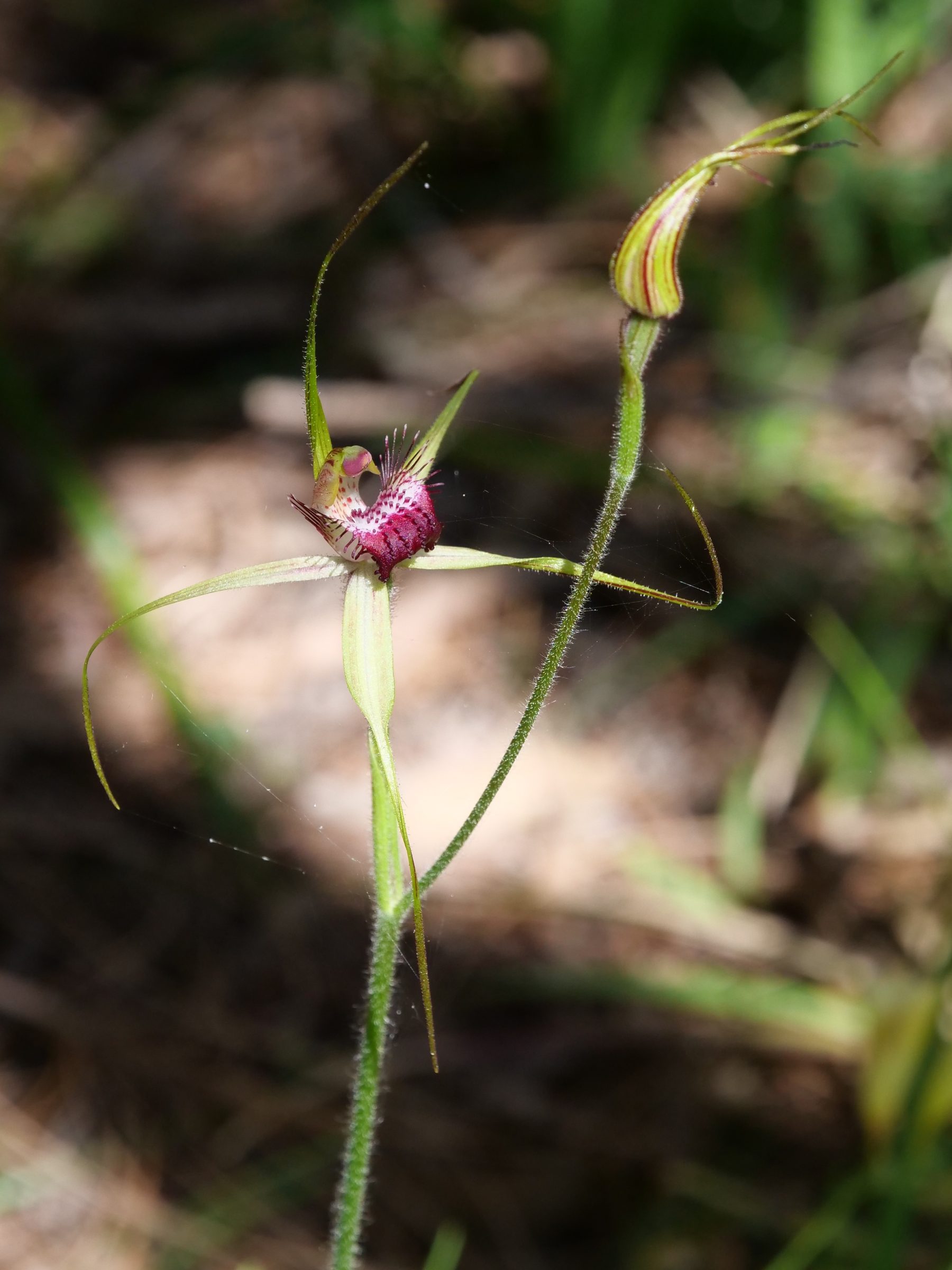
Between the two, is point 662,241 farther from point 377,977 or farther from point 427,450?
Result: point 377,977

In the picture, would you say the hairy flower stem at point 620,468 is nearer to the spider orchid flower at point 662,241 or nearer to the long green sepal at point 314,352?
the spider orchid flower at point 662,241

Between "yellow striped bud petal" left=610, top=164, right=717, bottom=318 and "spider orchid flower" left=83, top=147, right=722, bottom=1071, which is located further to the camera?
"spider orchid flower" left=83, top=147, right=722, bottom=1071

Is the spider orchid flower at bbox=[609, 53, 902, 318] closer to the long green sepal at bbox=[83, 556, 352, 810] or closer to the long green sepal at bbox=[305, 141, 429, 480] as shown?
the long green sepal at bbox=[305, 141, 429, 480]

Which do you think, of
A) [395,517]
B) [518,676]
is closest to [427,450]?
[395,517]

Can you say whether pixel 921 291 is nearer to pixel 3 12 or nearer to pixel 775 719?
pixel 775 719

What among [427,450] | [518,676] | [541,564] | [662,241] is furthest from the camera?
[518,676]

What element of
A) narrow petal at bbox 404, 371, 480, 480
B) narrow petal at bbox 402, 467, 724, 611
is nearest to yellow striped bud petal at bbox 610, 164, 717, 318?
narrow petal at bbox 402, 467, 724, 611
